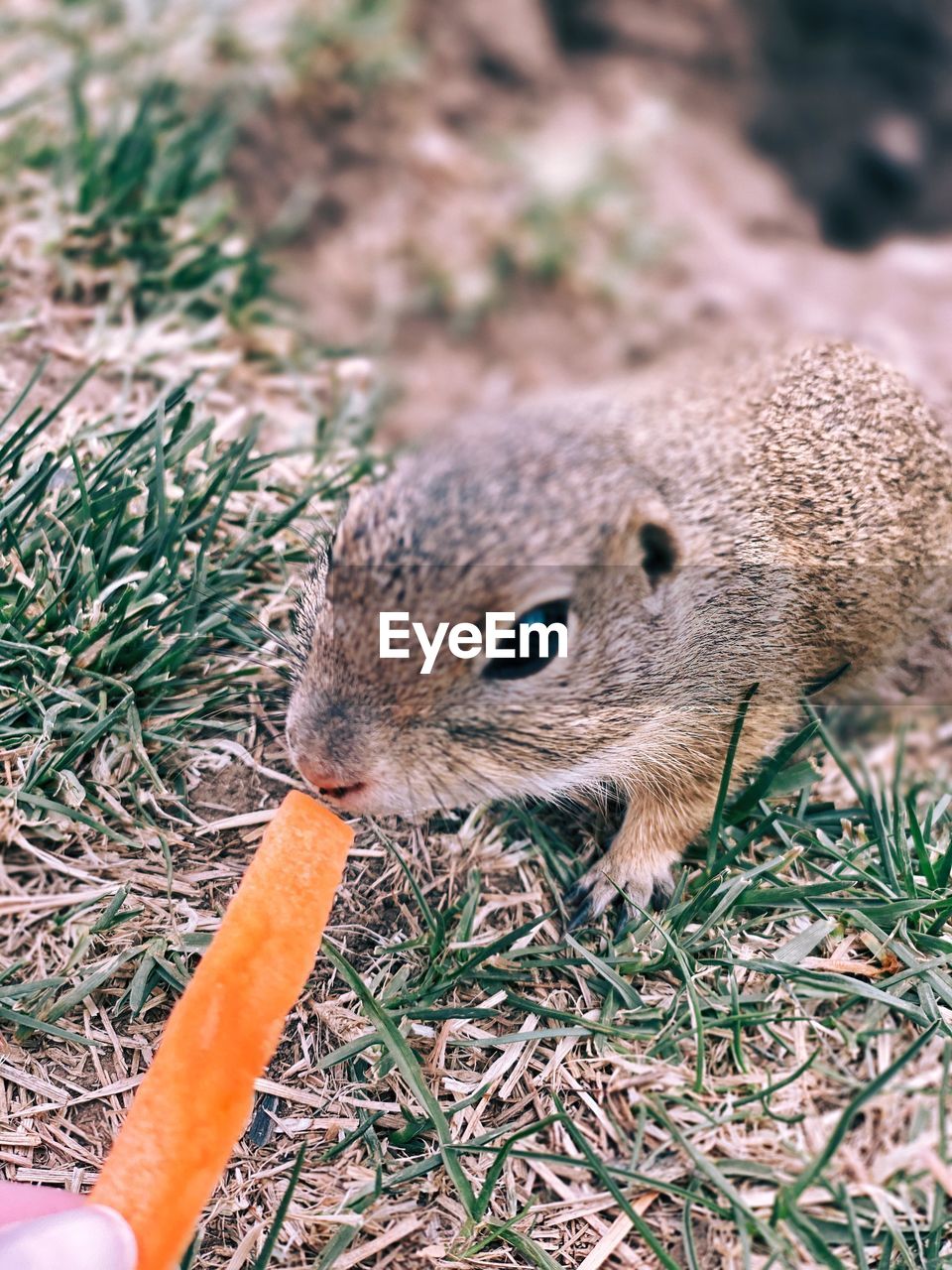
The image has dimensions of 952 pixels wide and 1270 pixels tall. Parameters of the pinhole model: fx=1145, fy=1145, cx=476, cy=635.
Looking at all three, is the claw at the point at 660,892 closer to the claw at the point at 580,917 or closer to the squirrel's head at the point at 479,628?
the claw at the point at 580,917

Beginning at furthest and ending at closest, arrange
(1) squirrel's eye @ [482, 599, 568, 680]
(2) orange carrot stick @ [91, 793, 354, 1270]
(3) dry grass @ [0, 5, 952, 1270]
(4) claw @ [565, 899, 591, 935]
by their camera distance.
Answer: (4) claw @ [565, 899, 591, 935] < (1) squirrel's eye @ [482, 599, 568, 680] < (3) dry grass @ [0, 5, 952, 1270] < (2) orange carrot stick @ [91, 793, 354, 1270]

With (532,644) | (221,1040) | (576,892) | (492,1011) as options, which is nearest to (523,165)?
(532,644)

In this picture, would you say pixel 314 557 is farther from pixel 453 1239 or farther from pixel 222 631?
pixel 453 1239

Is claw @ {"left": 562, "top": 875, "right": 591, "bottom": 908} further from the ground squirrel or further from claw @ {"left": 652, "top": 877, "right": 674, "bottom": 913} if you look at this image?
claw @ {"left": 652, "top": 877, "right": 674, "bottom": 913}

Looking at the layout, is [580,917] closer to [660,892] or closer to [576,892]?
[576,892]

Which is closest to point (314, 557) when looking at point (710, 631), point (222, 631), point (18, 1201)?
point (222, 631)

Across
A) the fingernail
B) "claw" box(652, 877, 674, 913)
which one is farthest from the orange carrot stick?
"claw" box(652, 877, 674, 913)

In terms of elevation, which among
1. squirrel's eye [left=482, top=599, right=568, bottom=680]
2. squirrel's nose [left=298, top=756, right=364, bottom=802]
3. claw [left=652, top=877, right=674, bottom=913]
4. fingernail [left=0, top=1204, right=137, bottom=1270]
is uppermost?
squirrel's eye [left=482, top=599, right=568, bottom=680]

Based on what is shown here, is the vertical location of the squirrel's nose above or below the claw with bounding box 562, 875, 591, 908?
above
